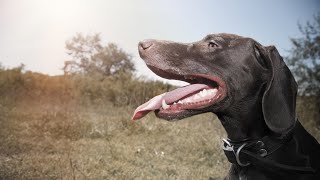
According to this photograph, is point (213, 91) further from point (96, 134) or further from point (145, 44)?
point (96, 134)

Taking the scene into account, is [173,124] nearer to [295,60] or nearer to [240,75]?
[295,60]

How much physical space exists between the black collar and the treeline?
18.4 ft

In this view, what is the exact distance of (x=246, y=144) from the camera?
2371 millimetres

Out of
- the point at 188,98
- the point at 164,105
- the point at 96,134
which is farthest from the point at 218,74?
the point at 96,134

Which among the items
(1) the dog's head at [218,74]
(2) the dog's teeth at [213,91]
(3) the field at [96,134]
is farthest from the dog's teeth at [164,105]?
(3) the field at [96,134]

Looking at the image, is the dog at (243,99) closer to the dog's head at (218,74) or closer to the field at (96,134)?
the dog's head at (218,74)

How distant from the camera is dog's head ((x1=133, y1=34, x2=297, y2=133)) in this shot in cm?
240

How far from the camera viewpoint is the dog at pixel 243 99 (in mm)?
2295

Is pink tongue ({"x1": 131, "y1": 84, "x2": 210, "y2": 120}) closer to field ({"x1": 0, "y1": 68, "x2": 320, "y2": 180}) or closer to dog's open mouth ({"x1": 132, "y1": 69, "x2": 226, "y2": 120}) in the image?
dog's open mouth ({"x1": 132, "y1": 69, "x2": 226, "y2": 120})

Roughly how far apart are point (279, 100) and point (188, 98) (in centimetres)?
50

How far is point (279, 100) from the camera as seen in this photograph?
7.52ft

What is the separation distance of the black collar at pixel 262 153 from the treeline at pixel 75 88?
18.4 ft

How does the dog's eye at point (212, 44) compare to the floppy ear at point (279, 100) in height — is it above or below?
above

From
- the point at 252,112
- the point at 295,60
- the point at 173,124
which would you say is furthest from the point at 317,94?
the point at 252,112
